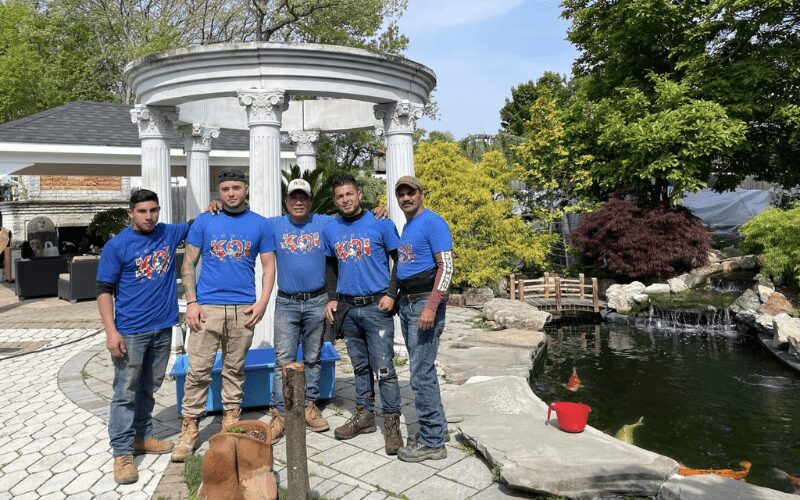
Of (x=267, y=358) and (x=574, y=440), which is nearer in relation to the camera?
Answer: (x=574, y=440)

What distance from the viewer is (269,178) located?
647 cm

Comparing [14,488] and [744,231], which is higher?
[744,231]

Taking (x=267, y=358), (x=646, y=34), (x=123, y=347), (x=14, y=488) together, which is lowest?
(x=14, y=488)

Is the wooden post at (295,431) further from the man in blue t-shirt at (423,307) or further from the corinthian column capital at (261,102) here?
the corinthian column capital at (261,102)

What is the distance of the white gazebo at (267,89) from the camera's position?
6.37 meters

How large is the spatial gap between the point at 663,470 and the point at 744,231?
11.7 meters

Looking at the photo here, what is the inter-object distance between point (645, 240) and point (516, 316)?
672 centimetres

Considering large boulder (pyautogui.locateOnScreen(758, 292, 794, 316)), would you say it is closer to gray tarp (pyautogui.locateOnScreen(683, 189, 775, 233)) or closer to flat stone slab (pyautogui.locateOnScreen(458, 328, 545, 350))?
flat stone slab (pyautogui.locateOnScreen(458, 328, 545, 350))

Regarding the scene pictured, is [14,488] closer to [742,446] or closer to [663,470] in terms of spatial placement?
[663,470]

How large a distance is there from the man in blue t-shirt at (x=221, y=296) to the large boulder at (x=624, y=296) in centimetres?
1092

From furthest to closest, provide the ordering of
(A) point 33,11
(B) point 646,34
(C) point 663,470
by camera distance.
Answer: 1. (A) point 33,11
2. (B) point 646,34
3. (C) point 663,470

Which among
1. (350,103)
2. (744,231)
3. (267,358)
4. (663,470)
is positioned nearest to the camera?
(663,470)

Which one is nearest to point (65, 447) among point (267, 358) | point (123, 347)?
point (123, 347)

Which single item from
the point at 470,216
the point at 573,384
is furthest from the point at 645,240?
the point at 573,384
